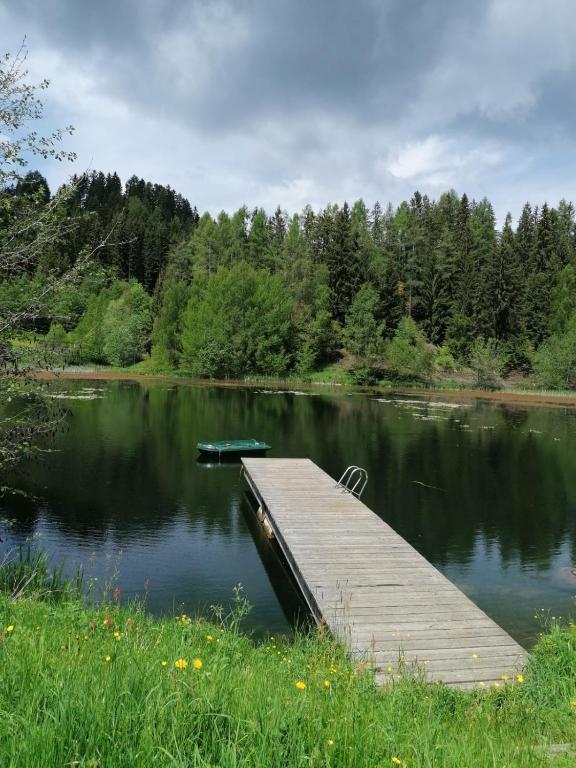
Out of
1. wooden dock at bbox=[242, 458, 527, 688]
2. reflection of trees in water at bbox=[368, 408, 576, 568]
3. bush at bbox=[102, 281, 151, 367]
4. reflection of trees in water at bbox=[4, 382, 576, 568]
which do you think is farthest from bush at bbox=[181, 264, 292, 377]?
wooden dock at bbox=[242, 458, 527, 688]

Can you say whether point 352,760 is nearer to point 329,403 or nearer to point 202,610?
point 202,610

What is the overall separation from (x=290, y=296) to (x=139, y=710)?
3135 inches

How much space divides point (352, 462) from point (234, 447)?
533 cm

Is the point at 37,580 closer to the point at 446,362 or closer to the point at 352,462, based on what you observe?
the point at 352,462

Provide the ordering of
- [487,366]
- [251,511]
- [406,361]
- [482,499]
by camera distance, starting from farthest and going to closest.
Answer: [406,361], [487,366], [482,499], [251,511]

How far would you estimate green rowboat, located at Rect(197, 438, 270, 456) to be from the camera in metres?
26.2

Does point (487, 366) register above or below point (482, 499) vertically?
above

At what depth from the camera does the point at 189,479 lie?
22875mm

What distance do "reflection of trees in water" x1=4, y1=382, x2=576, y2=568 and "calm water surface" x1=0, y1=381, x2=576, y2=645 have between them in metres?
0.08

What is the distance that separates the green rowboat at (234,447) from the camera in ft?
85.9

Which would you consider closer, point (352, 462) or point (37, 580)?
point (37, 580)

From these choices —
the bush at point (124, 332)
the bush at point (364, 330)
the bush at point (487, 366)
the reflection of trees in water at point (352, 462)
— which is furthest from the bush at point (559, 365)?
the bush at point (124, 332)

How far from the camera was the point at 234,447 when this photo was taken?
26703mm

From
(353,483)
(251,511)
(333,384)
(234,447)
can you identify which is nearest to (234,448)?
(234,447)
